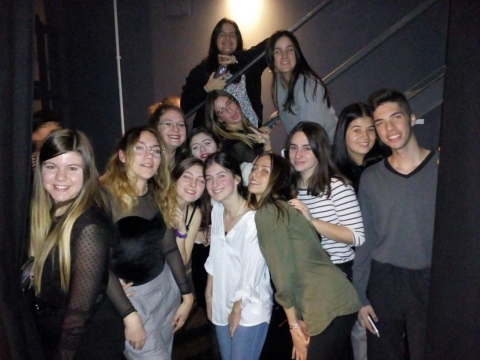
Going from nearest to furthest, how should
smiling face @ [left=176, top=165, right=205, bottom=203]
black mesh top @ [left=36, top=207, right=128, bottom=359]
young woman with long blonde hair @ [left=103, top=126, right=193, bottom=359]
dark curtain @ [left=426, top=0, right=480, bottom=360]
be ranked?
1. dark curtain @ [left=426, top=0, right=480, bottom=360]
2. black mesh top @ [left=36, top=207, right=128, bottom=359]
3. young woman with long blonde hair @ [left=103, top=126, right=193, bottom=359]
4. smiling face @ [left=176, top=165, right=205, bottom=203]

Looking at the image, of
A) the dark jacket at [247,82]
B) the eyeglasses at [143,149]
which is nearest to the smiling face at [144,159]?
the eyeglasses at [143,149]

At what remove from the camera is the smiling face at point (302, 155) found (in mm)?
1912

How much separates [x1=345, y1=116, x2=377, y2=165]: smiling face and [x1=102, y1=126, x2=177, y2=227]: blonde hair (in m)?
0.91

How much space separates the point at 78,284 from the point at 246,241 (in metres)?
0.71

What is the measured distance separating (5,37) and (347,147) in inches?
61.7

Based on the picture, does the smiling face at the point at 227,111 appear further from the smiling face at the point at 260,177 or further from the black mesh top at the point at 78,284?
the black mesh top at the point at 78,284

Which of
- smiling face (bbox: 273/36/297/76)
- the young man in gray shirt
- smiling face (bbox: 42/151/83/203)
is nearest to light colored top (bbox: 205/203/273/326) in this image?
the young man in gray shirt

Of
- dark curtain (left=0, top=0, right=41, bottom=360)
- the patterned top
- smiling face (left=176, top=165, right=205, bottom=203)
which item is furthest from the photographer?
the patterned top

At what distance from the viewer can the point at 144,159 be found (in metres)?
1.84

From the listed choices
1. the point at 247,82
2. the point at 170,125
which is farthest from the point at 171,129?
the point at 247,82

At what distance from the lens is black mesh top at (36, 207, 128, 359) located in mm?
1325

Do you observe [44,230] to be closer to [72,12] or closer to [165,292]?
[165,292]

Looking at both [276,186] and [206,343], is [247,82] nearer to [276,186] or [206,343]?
[276,186]

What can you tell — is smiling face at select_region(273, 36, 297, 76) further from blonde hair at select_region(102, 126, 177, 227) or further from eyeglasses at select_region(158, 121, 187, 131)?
blonde hair at select_region(102, 126, 177, 227)
